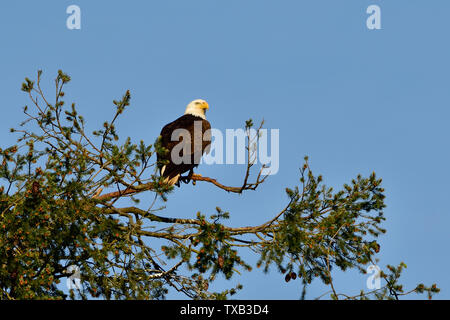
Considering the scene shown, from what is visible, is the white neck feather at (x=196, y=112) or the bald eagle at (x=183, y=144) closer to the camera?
the bald eagle at (x=183, y=144)

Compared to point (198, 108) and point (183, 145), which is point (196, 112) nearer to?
point (198, 108)

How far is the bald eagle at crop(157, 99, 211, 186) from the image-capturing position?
34.5ft

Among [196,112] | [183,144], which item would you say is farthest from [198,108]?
[183,144]

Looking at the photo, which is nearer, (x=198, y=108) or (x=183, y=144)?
(x=183, y=144)

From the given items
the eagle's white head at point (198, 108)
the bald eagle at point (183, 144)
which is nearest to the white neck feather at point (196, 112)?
the eagle's white head at point (198, 108)

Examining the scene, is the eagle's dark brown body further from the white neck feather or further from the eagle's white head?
the eagle's white head

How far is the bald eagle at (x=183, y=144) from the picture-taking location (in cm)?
1052

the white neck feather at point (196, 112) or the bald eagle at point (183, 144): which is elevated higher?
the white neck feather at point (196, 112)

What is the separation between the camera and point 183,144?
10898 mm

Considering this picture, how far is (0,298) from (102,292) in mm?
1442

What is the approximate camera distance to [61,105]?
861 cm

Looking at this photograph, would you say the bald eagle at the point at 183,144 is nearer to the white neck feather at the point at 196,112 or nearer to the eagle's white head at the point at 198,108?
the white neck feather at the point at 196,112
